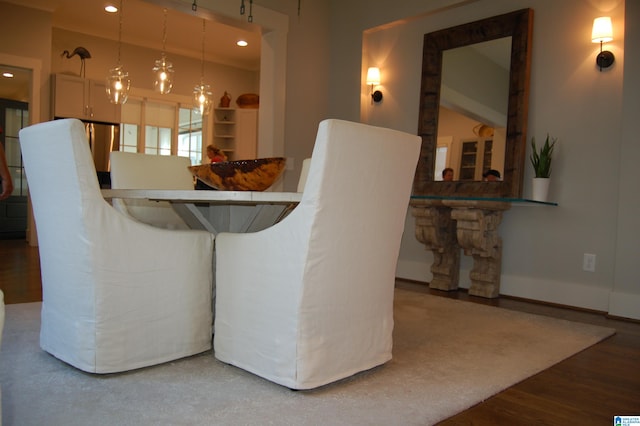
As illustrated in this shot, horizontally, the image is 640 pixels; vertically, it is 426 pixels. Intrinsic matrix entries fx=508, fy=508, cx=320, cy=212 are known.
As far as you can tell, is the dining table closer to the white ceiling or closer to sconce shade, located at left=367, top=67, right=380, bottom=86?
sconce shade, located at left=367, top=67, right=380, bottom=86

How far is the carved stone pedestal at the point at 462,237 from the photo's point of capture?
11.6ft

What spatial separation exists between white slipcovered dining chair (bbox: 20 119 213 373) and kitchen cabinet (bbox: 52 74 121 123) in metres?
4.50

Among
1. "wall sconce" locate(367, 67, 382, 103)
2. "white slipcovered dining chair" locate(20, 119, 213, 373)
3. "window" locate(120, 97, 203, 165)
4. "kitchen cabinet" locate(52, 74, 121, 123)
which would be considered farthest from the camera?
"window" locate(120, 97, 203, 165)

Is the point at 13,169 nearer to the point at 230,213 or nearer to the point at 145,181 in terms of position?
the point at 145,181

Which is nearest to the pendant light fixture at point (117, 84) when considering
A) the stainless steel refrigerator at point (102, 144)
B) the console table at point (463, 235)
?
the stainless steel refrigerator at point (102, 144)

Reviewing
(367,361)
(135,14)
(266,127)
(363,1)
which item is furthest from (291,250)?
(135,14)

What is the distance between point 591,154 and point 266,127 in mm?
2601

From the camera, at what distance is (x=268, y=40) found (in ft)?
14.8

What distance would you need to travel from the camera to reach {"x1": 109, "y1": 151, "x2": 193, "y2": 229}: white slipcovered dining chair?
2840 millimetres

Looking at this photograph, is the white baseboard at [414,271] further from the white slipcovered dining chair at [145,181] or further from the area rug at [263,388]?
the white slipcovered dining chair at [145,181]

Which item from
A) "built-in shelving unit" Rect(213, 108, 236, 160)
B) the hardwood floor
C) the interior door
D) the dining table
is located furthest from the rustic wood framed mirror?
the interior door

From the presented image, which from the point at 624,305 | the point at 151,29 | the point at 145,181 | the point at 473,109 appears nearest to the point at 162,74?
the point at 145,181

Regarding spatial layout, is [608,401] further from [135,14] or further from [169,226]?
[135,14]

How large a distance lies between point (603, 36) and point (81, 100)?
5.61 meters
